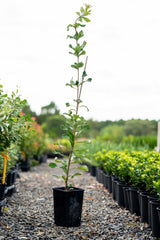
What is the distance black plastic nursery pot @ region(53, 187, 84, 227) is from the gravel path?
75mm

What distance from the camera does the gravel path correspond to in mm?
2744

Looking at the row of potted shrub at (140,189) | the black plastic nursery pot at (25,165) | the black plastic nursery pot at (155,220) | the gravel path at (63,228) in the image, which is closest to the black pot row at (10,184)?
the black plastic nursery pot at (25,165)

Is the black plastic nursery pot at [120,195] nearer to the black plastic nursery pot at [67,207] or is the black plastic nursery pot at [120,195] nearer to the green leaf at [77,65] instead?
the black plastic nursery pot at [67,207]

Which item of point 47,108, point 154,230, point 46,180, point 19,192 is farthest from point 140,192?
point 47,108

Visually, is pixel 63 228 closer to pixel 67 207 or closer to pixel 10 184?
pixel 67 207

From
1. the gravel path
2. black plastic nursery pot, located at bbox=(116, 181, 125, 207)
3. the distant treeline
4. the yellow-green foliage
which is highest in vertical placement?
the distant treeline

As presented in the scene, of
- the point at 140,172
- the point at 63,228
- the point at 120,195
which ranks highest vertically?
the point at 140,172

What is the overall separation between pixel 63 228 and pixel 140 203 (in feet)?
3.19

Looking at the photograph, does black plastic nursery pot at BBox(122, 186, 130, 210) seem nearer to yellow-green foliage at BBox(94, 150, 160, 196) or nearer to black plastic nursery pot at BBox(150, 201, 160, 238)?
yellow-green foliage at BBox(94, 150, 160, 196)

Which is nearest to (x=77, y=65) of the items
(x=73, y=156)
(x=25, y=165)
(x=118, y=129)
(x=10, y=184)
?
(x=73, y=156)

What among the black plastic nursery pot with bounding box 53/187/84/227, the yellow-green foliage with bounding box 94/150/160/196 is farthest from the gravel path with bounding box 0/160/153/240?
the yellow-green foliage with bounding box 94/150/160/196

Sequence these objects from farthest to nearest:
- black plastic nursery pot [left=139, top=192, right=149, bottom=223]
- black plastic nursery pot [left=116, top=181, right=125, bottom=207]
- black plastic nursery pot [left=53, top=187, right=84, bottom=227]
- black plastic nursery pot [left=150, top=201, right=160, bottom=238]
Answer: black plastic nursery pot [left=116, top=181, right=125, bottom=207] → black plastic nursery pot [left=139, top=192, right=149, bottom=223] → black plastic nursery pot [left=53, top=187, right=84, bottom=227] → black plastic nursery pot [left=150, top=201, right=160, bottom=238]

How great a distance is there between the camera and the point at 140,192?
318 centimetres

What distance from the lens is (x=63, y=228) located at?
114 inches
